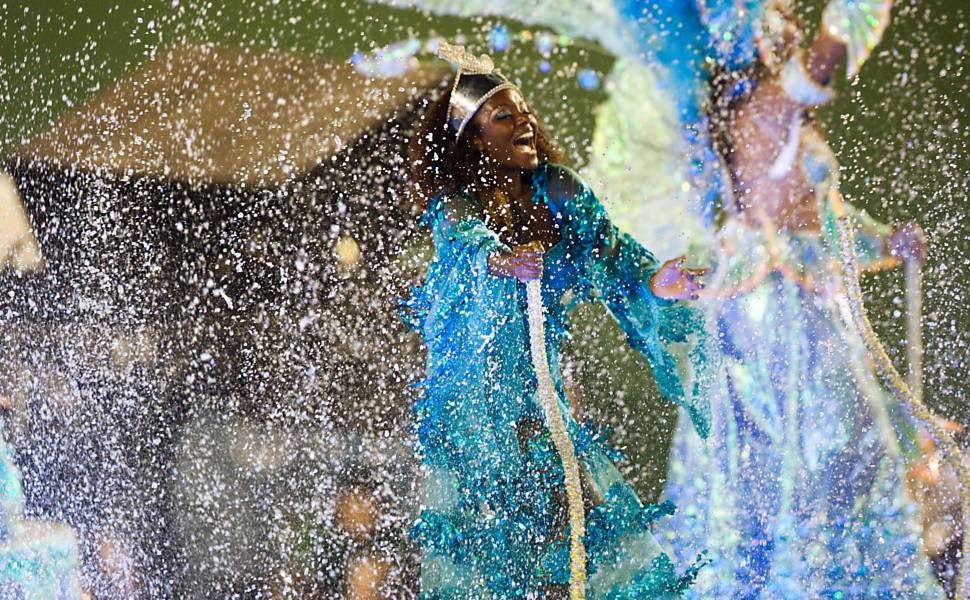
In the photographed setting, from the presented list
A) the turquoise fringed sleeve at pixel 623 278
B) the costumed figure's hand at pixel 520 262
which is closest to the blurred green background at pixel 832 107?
the turquoise fringed sleeve at pixel 623 278

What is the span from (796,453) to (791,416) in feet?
0.20

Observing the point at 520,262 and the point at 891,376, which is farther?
the point at 891,376

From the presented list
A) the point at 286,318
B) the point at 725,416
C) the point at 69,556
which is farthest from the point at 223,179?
the point at 725,416

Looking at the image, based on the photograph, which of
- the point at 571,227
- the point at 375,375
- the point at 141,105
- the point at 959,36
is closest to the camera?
the point at 959,36

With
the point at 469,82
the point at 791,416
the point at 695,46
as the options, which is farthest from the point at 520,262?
the point at 791,416

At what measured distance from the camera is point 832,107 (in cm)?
125

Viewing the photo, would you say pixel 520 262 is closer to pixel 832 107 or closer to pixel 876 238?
pixel 832 107

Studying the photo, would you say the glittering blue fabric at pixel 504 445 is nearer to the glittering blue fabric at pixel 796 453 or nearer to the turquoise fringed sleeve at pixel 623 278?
the turquoise fringed sleeve at pixel 623 278

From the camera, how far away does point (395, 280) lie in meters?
1.52

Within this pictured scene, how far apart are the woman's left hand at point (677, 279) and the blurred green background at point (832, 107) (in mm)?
193

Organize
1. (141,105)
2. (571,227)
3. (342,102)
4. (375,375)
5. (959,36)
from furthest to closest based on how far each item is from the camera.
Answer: (141,105), (375,375), (342,102), (571,227), (959,36)

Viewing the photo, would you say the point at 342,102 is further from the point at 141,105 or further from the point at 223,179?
the point at 141,105

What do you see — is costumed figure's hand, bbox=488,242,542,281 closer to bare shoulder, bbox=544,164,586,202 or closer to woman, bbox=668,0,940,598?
bare shoulder, bbox=544,164,586,202

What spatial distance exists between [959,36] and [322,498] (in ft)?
3.87
